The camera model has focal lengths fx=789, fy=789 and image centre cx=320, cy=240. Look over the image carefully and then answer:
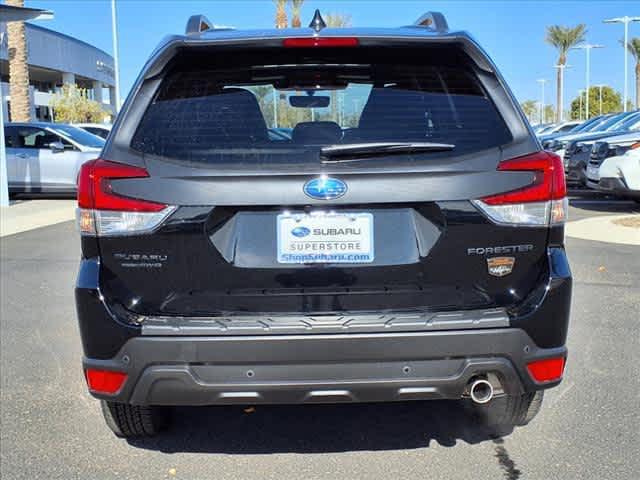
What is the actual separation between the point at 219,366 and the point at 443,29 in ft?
5.55

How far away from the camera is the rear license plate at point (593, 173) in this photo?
12.8 metres

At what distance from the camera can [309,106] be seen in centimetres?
337

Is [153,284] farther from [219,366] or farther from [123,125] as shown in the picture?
[123,125]

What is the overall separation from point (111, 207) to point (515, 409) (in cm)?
206

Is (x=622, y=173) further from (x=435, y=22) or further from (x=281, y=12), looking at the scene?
(x=281, y=12)

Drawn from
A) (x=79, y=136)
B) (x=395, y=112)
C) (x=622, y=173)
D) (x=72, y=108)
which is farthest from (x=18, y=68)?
(x=72, y=108)

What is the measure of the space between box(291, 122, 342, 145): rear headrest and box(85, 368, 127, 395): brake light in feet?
3.74

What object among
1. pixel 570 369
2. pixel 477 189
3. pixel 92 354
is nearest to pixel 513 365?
pixel 477 189

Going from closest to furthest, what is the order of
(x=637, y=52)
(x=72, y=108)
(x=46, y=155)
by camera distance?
(x=46, y=155) < (x=72, y=108) < (x=637, y=52)

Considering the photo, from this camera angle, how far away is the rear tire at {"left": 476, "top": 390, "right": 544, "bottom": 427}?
3.62 meters

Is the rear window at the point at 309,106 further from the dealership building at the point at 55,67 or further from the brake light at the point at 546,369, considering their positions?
the dealership building at the point at 55,67

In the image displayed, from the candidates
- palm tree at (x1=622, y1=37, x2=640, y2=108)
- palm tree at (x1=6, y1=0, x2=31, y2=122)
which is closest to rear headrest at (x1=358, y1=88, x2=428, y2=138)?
palm tree at (x1=6, y1=0, x2=31, y2=122)

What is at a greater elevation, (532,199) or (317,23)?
(317,23)

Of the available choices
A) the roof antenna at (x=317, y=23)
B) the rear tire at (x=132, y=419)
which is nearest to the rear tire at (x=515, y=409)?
the rear tire at (x=132, y=419)
